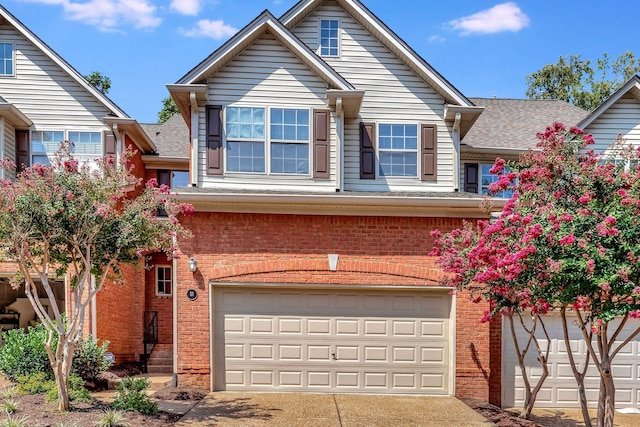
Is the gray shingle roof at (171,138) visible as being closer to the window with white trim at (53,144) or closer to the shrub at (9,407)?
the window with white trim at (53,144)

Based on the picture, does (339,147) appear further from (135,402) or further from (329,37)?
(135,402)

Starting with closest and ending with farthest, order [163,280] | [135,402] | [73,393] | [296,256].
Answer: [135,402] < [73,393] < [296,256] < [163,280]

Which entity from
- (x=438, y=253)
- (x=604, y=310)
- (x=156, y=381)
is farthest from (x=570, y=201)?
(x=156, y=381)

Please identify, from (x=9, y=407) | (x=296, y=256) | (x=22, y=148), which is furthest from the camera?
(x=22, y=148)

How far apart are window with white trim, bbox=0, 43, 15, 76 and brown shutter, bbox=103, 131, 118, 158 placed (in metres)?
3.23

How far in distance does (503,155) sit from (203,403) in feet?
34.6

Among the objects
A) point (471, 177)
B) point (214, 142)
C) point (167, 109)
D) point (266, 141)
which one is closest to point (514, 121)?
point (471, 177)

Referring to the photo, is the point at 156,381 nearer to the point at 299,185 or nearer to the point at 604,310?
the point at 299,185

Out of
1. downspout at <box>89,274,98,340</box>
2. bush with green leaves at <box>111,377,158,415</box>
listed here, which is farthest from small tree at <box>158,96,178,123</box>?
bush with green leaves at <box>111,377,158,415</box>

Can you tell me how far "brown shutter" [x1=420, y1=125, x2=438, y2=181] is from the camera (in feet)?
35.9

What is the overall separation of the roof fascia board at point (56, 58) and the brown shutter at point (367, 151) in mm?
6881

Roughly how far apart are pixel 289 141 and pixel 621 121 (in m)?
10.3

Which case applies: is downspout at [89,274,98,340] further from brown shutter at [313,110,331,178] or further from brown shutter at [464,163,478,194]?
brown shutter at [464,163,478,194]

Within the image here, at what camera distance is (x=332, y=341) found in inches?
389
